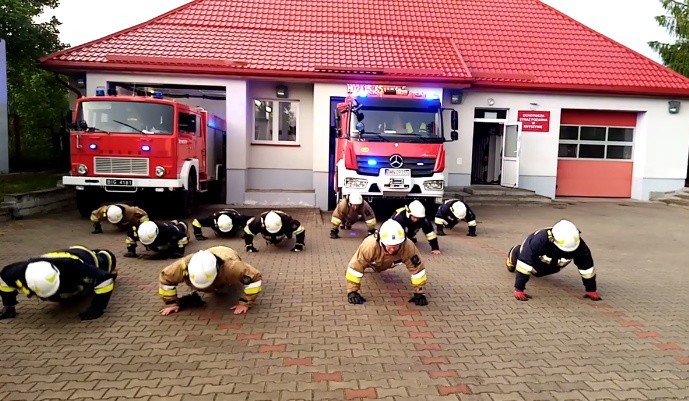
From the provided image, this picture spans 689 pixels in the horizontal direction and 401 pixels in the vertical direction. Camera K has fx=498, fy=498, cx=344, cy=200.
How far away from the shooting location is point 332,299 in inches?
235

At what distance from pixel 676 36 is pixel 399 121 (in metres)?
20.3

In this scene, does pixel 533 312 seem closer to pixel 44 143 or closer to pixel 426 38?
pixel 426 38

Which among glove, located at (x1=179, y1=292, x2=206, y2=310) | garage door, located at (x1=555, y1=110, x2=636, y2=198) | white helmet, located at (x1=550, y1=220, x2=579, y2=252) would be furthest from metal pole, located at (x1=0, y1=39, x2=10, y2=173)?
garage door, located at (x1=555, y1=110, x2=636, y2=198)

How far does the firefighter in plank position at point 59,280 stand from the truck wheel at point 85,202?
669 cm

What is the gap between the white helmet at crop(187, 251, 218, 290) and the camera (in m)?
4.88

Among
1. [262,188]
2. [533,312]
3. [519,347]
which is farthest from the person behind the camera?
[262,188]

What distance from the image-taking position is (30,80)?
25.2 metres

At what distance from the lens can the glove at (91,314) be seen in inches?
202

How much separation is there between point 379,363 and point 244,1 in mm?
17412

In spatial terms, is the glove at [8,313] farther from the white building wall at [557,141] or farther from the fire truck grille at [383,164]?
the white building wall at [557,141]

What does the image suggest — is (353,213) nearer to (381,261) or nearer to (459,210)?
(459,210)

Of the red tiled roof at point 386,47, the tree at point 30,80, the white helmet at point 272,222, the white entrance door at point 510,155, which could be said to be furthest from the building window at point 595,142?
the tree at point 30,80

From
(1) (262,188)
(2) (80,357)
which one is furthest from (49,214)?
(2) (80,357)

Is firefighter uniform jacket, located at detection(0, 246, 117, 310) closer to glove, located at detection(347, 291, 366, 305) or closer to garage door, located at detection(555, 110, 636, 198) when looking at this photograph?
glove, located at detection(347, 291, 366, 305)
